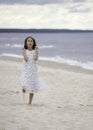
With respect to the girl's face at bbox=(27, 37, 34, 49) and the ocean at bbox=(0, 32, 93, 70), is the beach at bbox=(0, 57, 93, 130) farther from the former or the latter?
the ocean at bbox=(0, 32, 93, 70)

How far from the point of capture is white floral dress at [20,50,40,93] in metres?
9.28

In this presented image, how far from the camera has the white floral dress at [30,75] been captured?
9281 mm

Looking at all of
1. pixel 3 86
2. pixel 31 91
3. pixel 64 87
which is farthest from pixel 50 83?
pixel 31 91

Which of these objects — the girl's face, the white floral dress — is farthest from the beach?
the girl's face

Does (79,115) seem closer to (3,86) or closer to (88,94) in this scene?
(88,94)

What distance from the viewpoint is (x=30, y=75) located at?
369 inches

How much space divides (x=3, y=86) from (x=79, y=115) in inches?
187

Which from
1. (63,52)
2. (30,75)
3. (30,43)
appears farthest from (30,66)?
(63,52)

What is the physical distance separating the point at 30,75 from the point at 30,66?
22 centimetres

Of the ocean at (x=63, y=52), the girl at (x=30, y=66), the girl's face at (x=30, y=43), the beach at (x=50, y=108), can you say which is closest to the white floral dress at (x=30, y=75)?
the girl at (x=30, y=66)

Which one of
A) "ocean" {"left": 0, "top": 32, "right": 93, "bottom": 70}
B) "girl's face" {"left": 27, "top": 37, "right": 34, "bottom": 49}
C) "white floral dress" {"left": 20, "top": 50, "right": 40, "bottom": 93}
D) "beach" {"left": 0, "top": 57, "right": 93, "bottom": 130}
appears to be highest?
"girl's face" {"left": 27, "top": 37, "right": 34, "bottom": 49}

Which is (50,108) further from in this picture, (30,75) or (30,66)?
(30,66)

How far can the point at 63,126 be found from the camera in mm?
7461

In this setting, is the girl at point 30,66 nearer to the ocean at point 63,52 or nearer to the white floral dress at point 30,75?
the white floral dress at point 30,75
